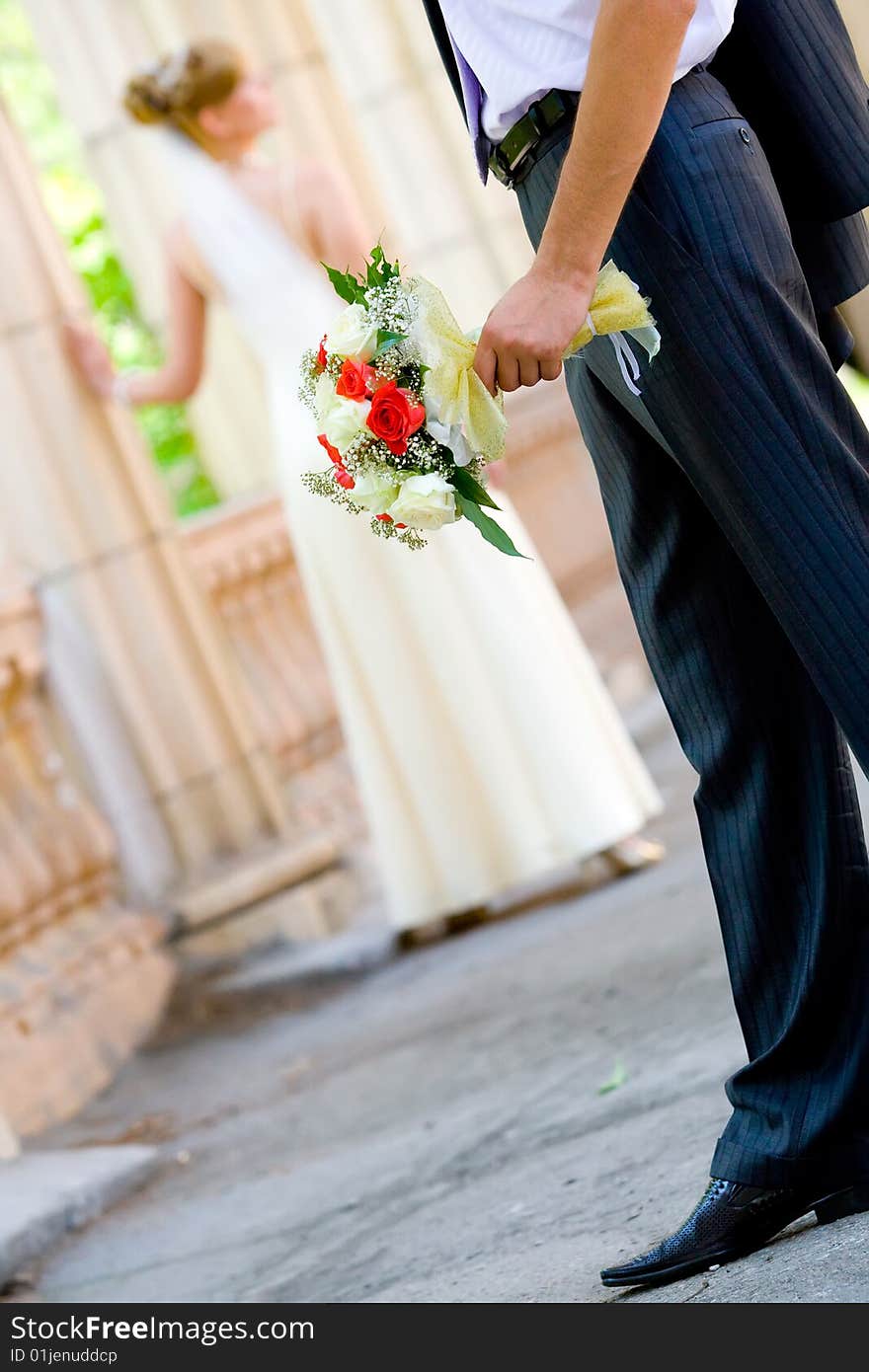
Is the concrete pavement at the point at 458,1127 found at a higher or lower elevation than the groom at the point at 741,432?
lower

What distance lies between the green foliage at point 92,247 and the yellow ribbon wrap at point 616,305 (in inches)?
355

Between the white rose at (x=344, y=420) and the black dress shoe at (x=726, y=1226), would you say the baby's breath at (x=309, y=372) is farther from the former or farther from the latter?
the black dress shoe at (x=726, y=1226)

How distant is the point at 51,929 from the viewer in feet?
18.4

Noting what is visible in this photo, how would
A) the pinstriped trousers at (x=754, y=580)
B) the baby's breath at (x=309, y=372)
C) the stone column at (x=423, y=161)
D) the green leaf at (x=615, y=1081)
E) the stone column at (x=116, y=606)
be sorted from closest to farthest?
the pinstriped trousers at (x=754, y=580) → the baby's breath at (x=309, y=372) → the green leaf at (x=615, y=1081) → the stone column at (x=116, y=606) → the stone column at (x=423, y=161)

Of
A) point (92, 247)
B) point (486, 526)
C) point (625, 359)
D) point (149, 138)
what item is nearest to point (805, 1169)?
point (486, 526)

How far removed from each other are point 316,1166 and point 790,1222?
5.38 feet

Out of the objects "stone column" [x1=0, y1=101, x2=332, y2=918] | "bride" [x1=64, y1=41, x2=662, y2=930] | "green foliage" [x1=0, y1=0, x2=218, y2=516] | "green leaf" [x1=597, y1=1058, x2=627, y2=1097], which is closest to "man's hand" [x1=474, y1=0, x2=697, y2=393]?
"green leaf" [x1=597, y1=1058, x2=627, y2=1097]

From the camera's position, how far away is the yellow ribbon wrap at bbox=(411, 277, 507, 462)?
2.09 meters

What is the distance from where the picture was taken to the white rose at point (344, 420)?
2.13 m

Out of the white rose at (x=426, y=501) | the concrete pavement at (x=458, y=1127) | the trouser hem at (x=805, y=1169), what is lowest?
the concrete pavement at (x=458, y=1127)

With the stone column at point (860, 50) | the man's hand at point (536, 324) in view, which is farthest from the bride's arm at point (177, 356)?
the man's hand at point (536, 324)

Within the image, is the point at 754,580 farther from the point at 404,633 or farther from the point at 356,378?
the point at 404,633
